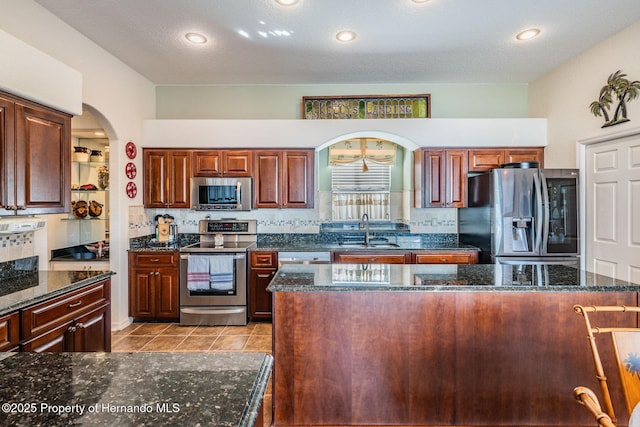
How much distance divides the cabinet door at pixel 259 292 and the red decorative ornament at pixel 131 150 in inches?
74.6

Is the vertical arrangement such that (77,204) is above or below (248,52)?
below

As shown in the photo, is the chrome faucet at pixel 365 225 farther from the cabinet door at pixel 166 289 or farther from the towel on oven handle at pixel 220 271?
the cabinet door at pixel 166 289

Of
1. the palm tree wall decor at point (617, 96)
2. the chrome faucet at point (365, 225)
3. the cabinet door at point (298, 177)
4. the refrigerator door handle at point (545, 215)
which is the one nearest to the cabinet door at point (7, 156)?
the cabinet door at point (298, 177)

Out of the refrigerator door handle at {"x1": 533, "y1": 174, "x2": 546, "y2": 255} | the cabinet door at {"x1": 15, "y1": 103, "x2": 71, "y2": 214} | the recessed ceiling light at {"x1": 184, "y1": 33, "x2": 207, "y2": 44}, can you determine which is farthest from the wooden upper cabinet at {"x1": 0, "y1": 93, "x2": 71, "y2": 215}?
the refrigerator door handle at {"x1": 533, "y1": 174, "x2": 546, "y2": 255}

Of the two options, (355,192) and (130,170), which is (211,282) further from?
(355,192)

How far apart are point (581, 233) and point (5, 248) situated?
5042 millimetres

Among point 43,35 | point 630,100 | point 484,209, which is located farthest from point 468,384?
point 43,35

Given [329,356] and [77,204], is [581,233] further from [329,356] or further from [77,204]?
[77,204]

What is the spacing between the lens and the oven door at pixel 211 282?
391 cm

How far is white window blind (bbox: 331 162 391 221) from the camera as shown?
487 centimetres

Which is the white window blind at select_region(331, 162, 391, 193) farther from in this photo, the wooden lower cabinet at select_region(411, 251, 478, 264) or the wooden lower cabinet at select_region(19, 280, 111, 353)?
the wooden lower cabinet at select_region(19, 280, 111, 353)

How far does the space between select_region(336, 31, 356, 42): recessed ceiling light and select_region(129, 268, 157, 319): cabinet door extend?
3153mm

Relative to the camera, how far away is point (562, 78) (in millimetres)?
3891

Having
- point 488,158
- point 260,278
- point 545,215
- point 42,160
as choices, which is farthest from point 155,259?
point 545,215
